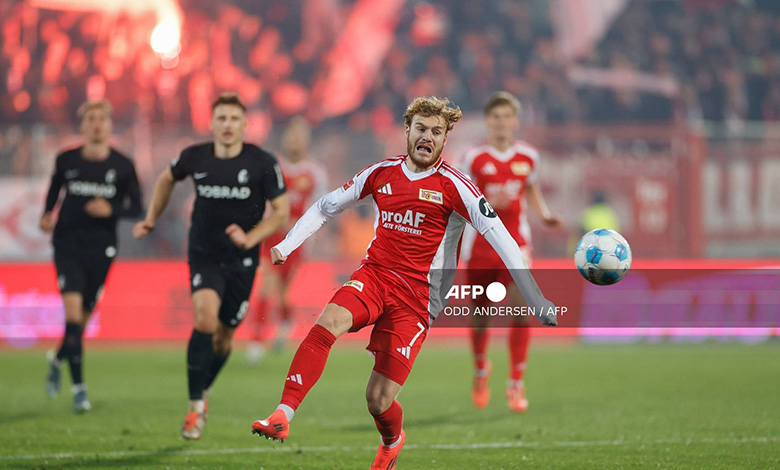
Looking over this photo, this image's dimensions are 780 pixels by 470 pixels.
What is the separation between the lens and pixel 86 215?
8141mm

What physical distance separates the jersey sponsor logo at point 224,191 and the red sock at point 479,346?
8.87 feet

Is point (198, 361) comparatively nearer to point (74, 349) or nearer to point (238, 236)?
point (238, 236)

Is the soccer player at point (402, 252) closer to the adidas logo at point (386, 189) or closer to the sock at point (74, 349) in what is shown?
the adidas logo at point (386, 189)

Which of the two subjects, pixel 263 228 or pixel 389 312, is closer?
pixel 389 312

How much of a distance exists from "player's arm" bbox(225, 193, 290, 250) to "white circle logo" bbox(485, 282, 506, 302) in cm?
217

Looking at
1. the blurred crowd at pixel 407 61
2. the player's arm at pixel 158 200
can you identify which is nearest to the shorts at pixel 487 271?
the player's arm at pixel 158 200

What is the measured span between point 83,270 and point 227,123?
238 centimetres

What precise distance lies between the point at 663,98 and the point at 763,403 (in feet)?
40.8

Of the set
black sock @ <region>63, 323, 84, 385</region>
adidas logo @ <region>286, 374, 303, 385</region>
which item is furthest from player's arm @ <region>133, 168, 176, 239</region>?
adidas logo @ <region>286, 374, 303, 385</region>

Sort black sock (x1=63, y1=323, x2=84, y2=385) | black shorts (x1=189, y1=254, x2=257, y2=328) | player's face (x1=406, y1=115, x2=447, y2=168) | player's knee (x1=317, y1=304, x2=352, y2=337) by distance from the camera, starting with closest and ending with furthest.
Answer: player's knee (x1=317, y1=304, x2=352, y2=337)
player's face (x1=406, y1=115, x2=447, y2=168)
black shorts (x1=189, y1=254, x2=257, y2=328)
black sock (x1=63, y1=323, x2=84, y2=385)

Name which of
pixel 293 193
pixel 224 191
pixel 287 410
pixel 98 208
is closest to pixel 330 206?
pixel 287 410

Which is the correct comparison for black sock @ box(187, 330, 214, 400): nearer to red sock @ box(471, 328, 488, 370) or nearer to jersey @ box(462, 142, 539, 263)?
red sock @ box(471, 328, 488, 370)

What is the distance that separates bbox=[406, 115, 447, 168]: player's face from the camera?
16.3 ft

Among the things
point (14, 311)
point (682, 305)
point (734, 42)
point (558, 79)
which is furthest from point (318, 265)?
point (734, 42)
